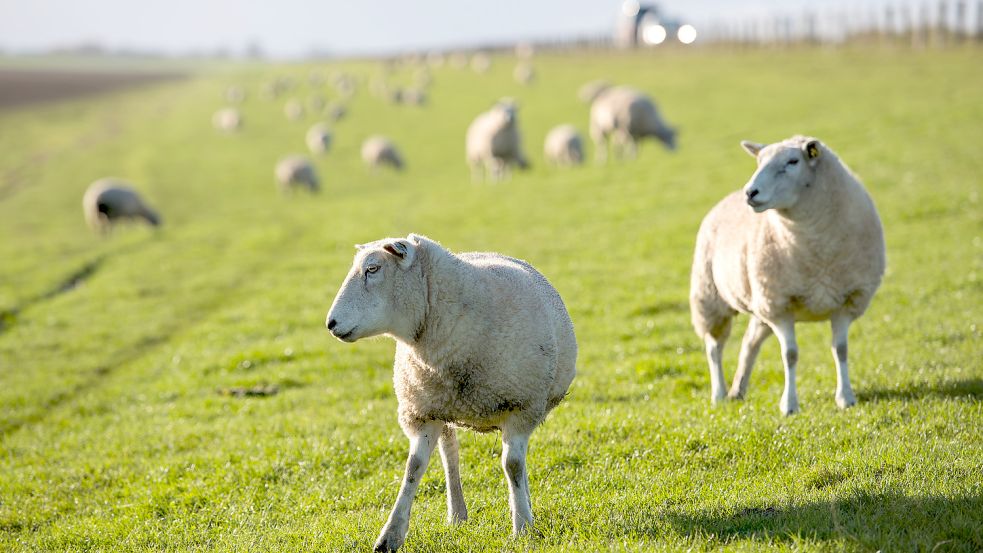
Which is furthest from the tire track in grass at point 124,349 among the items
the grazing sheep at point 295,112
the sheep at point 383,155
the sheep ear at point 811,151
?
the grazing sheep at point 295,112

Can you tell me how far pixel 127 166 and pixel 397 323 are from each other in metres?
38.2

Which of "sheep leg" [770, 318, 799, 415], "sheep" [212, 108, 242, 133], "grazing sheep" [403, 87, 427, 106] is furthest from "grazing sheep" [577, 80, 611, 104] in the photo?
"sheep leg" [770, 318, 799, 415]

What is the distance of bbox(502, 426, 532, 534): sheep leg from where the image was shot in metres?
5.25

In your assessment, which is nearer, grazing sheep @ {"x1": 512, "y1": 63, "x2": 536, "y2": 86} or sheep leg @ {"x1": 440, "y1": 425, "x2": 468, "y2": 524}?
sheep leg @ {"x1": 440, "y1": 425, "x2": 468, "y2": 524}

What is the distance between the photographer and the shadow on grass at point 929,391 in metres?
7.07

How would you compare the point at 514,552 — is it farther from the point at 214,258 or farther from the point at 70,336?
the point at 214,258

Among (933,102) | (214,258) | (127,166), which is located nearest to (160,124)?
(127,166)

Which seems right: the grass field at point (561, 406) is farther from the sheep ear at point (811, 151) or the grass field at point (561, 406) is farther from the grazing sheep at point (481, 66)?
the grazing sheep at point (481, 66)

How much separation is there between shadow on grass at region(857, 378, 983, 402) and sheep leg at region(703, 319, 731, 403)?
1.14 metres

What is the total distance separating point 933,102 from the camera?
28109 millimetres

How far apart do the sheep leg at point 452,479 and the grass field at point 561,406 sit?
0.12 metres

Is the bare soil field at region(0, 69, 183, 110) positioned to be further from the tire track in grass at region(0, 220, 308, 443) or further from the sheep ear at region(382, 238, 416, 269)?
the sheep ear at region(382, 238, 416, 269)

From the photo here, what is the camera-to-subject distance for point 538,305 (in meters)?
5.63

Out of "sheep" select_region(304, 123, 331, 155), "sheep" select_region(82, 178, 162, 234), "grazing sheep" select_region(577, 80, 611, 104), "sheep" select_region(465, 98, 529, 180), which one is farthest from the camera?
"grazing sheep" select_region(577, 80, 611, 104)
